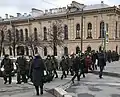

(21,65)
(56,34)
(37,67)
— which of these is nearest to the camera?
(37,67)

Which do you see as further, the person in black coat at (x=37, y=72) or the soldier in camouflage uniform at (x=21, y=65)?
the soldier in camouflage uniform at (x=21, y=65)

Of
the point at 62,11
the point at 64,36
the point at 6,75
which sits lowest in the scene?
the point at 6,75

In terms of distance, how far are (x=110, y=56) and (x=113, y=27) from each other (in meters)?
11.5

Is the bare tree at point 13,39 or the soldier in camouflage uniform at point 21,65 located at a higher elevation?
the bare tree at point 13,39

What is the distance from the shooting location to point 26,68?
1172 cm

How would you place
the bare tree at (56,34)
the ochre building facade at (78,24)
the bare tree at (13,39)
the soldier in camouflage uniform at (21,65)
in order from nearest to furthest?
1. the soldier in camouflage uniform at (21,65)
2. the ochre building facade at (78,24)
3. the bare tree at (56,34)
4. the bare tree at (13,39)

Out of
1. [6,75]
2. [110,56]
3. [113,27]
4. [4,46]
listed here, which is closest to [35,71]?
[6,75]

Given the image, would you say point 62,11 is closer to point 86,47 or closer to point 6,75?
point 86,47

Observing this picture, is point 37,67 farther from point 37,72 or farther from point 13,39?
point 13,39

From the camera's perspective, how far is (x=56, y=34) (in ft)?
127

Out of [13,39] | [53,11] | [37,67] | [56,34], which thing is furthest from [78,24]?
[37,67]

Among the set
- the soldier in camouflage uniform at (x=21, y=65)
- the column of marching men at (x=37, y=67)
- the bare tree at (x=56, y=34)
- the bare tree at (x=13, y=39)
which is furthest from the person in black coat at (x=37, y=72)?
the bare tree at (x=13, y=39)

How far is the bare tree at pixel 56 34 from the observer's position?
3859 centimetres

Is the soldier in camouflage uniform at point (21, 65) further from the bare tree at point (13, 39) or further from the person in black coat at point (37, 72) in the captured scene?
the bare tree at point (13, 39)
